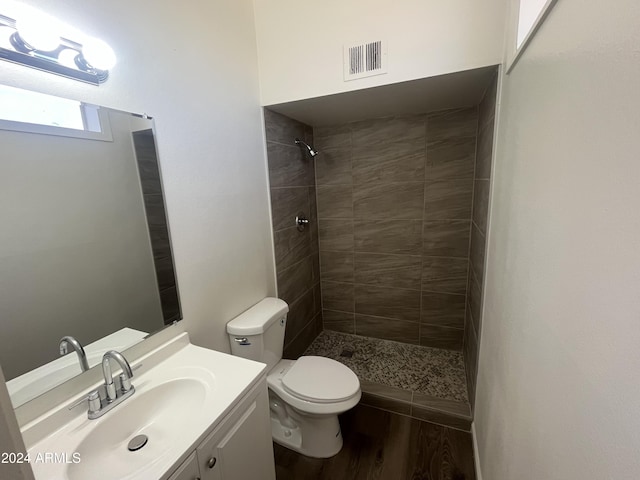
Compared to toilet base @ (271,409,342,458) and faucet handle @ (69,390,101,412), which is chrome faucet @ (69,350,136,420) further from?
toilet base @ (271,409,342,458)

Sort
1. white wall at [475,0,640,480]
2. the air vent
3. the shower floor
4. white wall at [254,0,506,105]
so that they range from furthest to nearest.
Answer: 1. the shower floor
2. the air vent
3. white wall at [254,0,506,105]
4. white wall at [475,0,640,480]

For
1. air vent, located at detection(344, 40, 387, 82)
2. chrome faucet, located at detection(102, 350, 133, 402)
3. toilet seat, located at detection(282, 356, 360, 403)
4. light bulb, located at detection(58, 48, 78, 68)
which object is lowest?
A: toilet seat, located at detection(282, 356, 360, 403)

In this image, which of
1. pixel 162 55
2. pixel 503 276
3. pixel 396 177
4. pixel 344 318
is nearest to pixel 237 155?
pixel 162 55

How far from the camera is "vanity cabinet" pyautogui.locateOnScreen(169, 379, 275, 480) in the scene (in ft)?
2.79

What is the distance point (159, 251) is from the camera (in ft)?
3.92

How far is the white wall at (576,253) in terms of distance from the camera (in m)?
0.39

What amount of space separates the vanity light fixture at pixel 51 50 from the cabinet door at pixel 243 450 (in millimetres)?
1237

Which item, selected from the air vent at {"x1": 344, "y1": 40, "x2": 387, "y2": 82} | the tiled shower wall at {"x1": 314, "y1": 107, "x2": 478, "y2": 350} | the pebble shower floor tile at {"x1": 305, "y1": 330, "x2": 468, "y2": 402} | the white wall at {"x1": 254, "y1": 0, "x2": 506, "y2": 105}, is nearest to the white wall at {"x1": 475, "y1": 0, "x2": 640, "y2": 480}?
the white wall at {"x1": 254, "y1": 0, "x2": 506, "y2": 105}

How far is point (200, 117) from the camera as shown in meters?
1.33

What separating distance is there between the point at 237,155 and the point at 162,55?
21.2 inches

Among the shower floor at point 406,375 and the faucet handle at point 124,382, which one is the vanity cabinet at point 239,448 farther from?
the shower floor at point 406,375

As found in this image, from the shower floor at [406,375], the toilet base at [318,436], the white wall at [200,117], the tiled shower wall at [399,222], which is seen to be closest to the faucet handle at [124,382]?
the white wall at [200,117]

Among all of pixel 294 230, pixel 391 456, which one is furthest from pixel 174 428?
pixel 294 230

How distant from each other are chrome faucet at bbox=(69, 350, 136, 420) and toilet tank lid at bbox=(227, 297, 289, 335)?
554 mm
